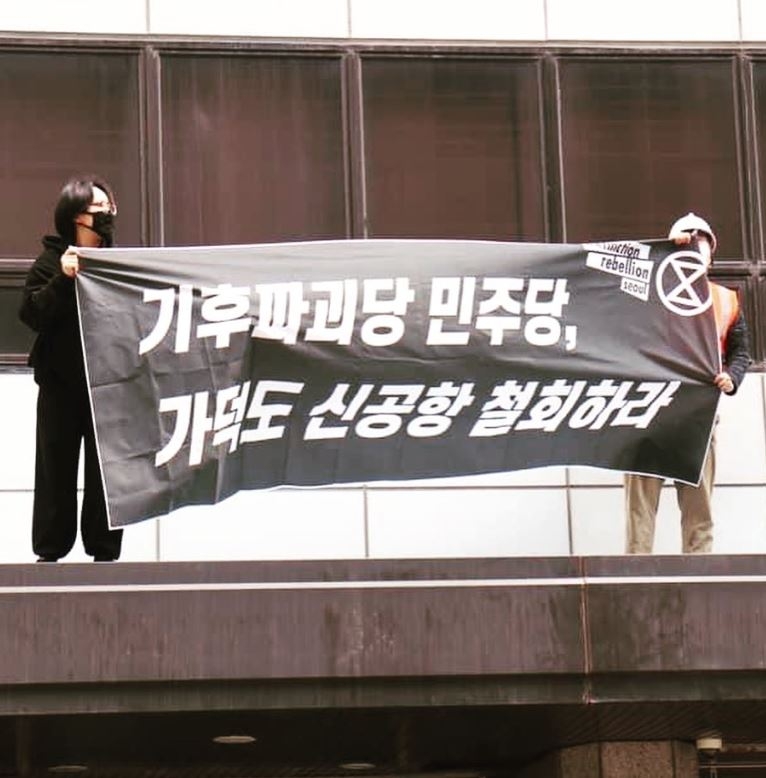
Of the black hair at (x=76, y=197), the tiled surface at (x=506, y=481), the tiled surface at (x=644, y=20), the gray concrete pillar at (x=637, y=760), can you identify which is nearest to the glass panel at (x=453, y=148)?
the tiled surface at (x=644, y=20)

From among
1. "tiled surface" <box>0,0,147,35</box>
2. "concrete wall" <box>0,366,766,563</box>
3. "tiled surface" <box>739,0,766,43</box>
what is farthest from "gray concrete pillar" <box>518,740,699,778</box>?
"tiled surface" <box>0,0,147,35</box>

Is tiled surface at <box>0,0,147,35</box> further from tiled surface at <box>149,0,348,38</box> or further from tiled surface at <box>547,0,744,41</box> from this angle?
tiled surface at <box>547,0,744,41</box>

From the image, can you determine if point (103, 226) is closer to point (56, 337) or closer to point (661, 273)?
point (56, 337)

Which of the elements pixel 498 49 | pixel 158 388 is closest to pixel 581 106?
pixel 498 49

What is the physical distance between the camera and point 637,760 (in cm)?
1120

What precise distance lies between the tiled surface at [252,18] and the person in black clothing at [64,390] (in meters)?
2.36

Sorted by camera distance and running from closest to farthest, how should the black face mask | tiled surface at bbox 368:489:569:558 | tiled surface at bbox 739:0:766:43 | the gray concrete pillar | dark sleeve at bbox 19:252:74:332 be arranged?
dark sleeve at bbox 19:252:74:332 → the black face mask → the gray concrete pillar → tiled surface at bbox 368:489:569:558 → tiled surface at bbox 739:0:766:43

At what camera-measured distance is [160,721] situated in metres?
10.1

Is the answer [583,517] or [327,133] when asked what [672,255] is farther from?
[327,133]

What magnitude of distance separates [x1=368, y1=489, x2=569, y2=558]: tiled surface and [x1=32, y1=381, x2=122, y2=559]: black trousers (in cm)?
189

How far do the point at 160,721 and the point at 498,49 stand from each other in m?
4.66

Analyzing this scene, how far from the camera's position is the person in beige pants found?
1123 cm

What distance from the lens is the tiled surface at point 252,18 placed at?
496 inches

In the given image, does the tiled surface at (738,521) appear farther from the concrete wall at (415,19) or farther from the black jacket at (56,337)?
the black jacket at (56,337)
